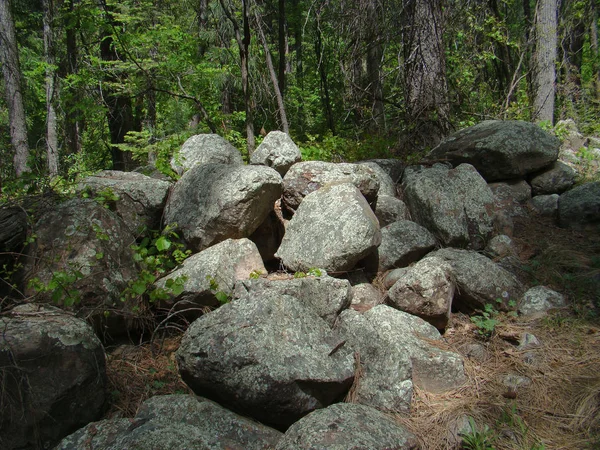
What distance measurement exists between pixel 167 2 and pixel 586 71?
49.7 feet

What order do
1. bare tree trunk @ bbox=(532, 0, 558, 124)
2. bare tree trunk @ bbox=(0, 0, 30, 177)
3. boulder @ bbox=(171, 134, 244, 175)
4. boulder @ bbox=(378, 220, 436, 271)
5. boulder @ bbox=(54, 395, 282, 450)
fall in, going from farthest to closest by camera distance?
bare tree trunk @ bbox=(0, 0, 30, 177)
bare tree trunk @ bbox=(532, 0, 558, 124)
boulder @ bbox=(171, 134, 244, 175)
boulder @ bbox=(378, 220, 436, 271)
boulder @ bbox=(54, 395, 282, 450)

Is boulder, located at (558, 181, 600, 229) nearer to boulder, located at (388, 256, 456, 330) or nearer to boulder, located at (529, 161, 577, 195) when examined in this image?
boulder, located at (529, 161, 577, 195)

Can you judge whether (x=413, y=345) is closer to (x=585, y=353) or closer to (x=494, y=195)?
(x=585, y=353)

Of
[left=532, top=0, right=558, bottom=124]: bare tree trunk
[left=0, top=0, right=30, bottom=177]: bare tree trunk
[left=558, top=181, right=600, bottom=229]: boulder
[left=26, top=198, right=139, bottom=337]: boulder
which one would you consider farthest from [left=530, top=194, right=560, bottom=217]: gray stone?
[left=0, top=0, right=30, bottom=177]: bare tree trunk

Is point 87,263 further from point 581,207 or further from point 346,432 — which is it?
A: point 581,207

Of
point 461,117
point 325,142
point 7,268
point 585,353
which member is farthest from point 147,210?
point 461,117

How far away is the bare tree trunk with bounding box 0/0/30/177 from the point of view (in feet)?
27.8

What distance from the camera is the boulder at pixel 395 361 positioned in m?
3.06

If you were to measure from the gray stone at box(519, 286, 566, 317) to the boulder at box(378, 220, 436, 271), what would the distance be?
0.96 metres

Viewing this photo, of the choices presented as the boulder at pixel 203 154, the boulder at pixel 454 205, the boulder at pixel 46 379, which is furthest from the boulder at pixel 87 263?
the boulder at pixel 454 205

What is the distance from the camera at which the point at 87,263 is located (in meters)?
3.56

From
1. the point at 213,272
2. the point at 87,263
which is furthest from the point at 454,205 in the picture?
the point at 87,263

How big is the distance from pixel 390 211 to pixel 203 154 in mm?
2250

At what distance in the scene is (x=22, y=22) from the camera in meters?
14.5
